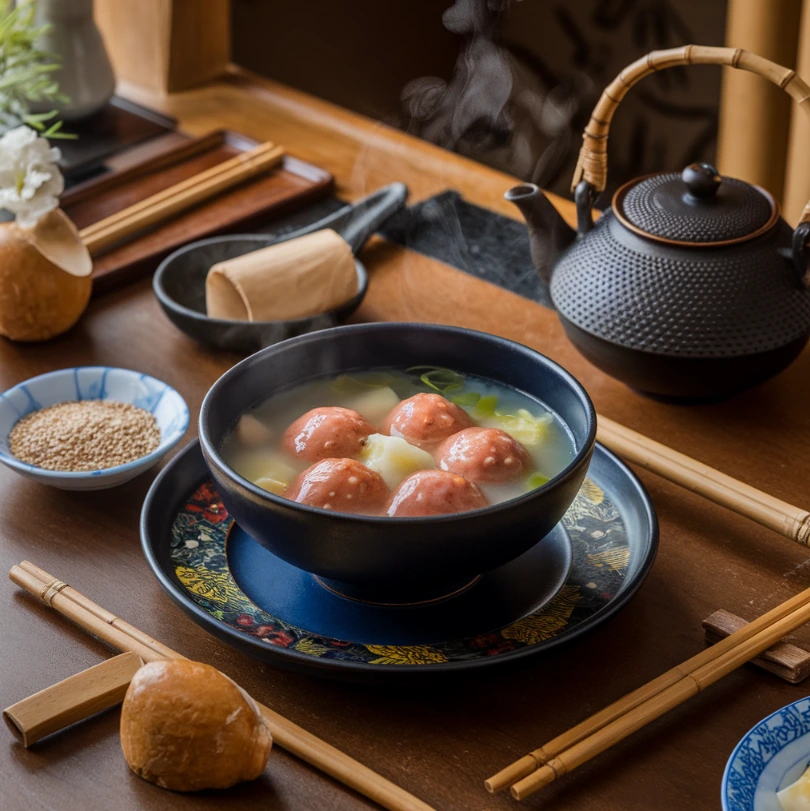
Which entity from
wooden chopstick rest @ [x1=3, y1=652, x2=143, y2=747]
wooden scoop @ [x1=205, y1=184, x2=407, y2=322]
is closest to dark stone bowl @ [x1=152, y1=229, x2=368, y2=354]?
wooden scoop @ [x1=205, y1=184, x2=407, y2=322]

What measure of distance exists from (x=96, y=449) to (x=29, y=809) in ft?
1.66

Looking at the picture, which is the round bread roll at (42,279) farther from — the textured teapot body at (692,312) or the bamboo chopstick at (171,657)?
the textured teapot body at (692,312)

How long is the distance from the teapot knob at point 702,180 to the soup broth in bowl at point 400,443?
374 millimetres

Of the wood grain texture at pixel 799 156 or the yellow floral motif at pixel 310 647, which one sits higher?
the wood grain texture at pixel 799 156

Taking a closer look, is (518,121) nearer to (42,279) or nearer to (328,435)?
(42,279)

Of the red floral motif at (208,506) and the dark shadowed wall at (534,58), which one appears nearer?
the red floral motif at (208,506)

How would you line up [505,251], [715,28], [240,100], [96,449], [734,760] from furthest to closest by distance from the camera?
[715,28] → [240,100] → [505,251] → [96,449] → [734,760]

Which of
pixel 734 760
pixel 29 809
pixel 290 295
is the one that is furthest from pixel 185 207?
pixel 734 760

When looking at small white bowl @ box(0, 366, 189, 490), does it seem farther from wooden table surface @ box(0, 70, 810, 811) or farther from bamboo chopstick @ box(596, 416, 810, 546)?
bamboo chopstick @ box(596, 416, 810, 546)

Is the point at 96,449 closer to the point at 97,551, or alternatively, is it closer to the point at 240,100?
the point at 97,551

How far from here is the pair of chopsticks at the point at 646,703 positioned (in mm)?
861

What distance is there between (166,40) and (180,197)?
2.16 ft

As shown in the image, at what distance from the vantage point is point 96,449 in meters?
1.29

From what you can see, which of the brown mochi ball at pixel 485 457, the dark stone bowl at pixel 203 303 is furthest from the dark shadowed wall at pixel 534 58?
the brown mochi ball at pixel 485 457
